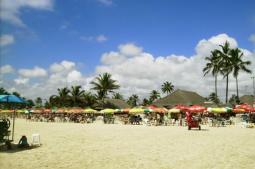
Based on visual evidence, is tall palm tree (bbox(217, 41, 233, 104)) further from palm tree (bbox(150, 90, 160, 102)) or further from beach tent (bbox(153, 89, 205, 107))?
palm tree (bbox(150, 90, 160, 102))

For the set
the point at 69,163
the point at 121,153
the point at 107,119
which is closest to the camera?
the point at 69,163

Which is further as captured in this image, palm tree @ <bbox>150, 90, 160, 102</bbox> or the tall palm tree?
palm tree @ <bbox>150, 90, 160, 102</bbox>

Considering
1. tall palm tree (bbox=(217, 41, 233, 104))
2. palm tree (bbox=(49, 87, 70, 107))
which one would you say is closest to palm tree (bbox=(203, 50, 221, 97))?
tall palm tree (bbox=(217, 41, 233, 104))

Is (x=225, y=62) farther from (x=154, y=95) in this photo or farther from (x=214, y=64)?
(x=154, y=95)

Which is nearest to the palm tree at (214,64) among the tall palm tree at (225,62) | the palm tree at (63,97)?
the tall palm tree at (225,62)

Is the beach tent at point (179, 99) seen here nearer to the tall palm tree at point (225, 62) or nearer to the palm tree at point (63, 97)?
the tall palm tree at point (225, 62)

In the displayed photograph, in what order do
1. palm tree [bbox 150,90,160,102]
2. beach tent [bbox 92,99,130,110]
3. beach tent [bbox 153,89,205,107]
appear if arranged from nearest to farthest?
beach tent [bbox 153,89,205,107] → beach tent [bbox 92,99,130,110] → palm tree [bbox 150,90,160,102]

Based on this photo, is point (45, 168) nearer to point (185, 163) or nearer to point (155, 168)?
point (155, 168)

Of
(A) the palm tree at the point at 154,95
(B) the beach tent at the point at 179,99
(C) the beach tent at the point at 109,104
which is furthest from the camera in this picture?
(A) the palm tree at the point at 154,95

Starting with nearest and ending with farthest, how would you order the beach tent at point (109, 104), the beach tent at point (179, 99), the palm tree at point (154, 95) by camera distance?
the beach tent at point (179, 99) → the beach tent at point (109, 104) → the palm tree at point (154, 95)

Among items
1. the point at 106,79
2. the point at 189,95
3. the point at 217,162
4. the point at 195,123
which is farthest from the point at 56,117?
the point at 217,162

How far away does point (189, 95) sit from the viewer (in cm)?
5994

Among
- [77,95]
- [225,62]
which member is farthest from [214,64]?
[77,95]

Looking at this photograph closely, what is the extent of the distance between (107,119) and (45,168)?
1298 inches
